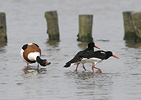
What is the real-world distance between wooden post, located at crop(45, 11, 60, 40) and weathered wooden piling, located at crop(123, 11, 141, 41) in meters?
3.19

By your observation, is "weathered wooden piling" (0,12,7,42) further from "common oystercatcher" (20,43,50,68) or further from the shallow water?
"common oystercatcher" (20,43,50,68)

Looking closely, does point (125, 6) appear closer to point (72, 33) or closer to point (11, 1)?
point (11, 1)

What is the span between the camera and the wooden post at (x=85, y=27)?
21875mm

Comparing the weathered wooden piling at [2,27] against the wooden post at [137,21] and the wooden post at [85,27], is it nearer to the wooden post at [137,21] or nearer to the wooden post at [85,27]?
the wooden post at [85,27]

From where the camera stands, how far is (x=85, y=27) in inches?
869

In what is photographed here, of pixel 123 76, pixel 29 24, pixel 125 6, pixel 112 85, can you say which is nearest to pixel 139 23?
pixel 123 76

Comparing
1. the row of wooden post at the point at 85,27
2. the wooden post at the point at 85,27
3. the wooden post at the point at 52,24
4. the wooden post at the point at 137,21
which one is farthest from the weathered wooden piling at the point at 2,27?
the wooden post at the point at 137,21

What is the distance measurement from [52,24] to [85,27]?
161cm

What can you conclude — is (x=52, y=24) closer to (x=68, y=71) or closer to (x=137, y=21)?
(x=137, y=21)

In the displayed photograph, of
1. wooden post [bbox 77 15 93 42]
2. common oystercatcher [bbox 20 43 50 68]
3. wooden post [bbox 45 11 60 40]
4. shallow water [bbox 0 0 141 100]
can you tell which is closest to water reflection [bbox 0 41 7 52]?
shallow water [bbox 0 0 141 100]

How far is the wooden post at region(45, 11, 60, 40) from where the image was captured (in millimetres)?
22359

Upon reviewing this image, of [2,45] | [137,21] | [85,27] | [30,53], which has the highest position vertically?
[137,21]

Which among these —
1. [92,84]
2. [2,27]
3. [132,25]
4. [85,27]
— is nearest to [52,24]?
[85,27]

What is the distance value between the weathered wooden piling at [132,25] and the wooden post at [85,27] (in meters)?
1.69
